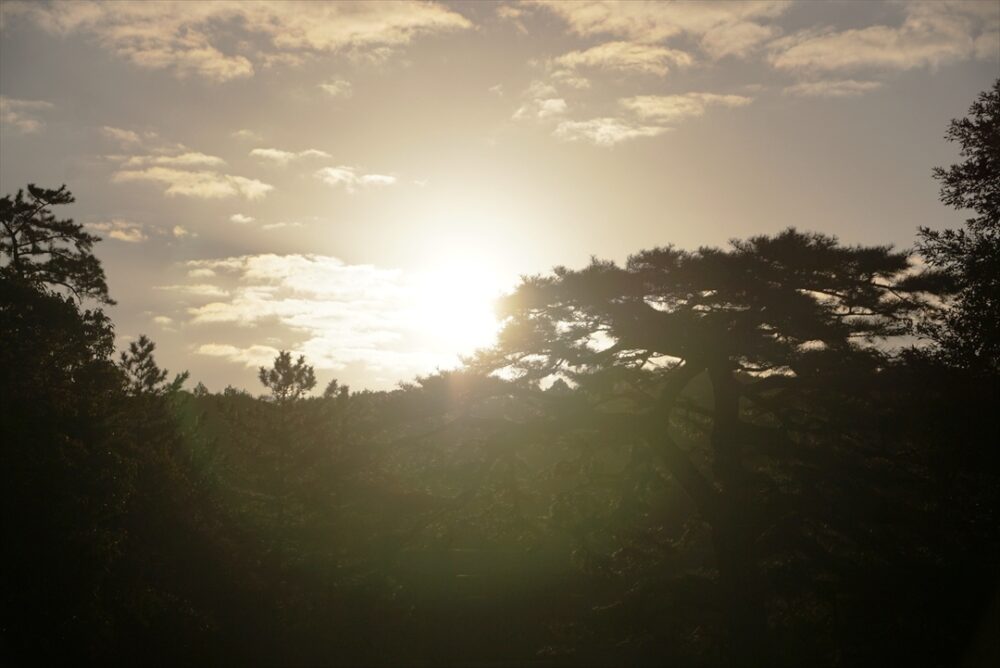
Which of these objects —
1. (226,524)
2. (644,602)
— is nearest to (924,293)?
(644,602)

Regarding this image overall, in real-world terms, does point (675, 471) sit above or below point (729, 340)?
below

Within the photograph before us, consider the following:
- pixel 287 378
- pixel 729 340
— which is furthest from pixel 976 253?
pixel 287 378

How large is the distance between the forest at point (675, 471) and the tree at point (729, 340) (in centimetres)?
5

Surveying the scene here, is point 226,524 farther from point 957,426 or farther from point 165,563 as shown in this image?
point 957,426

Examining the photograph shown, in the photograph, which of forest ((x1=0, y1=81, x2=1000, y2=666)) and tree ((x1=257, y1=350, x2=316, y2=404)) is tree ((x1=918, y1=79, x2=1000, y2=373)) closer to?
forest ((x1=0, y1=81, x2=1000, y2=666))

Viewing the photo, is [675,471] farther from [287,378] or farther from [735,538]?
[287,378]

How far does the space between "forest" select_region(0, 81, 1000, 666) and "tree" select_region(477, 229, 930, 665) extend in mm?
48

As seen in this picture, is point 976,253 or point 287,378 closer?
point 976,253

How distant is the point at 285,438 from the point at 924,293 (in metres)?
24.5

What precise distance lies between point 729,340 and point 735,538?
13.4ft

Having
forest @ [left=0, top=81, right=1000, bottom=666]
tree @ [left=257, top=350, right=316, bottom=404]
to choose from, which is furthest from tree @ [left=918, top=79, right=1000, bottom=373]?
tree @ [left=257, top=350, right=316, bottom=404]

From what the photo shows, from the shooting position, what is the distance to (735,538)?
755 inches

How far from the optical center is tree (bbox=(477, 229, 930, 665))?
1891cm

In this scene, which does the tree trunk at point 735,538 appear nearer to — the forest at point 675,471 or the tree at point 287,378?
the forest at point 675,471
